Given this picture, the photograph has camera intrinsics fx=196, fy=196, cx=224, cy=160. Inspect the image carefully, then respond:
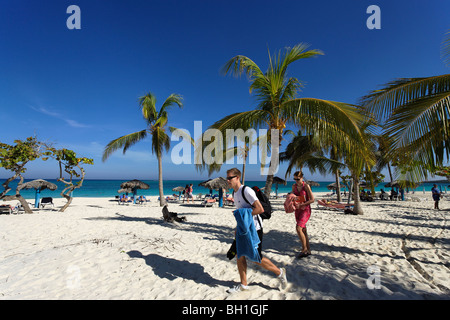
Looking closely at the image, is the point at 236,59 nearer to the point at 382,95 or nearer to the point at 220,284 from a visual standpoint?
the point at 382,95

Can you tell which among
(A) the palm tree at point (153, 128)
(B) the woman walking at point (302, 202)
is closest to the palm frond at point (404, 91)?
(B) the woman walking at point (302, 202)

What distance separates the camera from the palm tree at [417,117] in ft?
10.6

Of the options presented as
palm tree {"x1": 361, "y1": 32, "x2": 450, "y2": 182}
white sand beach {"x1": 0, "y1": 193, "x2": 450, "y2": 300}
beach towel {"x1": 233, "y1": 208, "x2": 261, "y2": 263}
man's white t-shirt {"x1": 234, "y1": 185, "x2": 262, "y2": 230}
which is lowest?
white sand beach {"x1": 0, "y1": 193, "x2": 450, "y2": 300}

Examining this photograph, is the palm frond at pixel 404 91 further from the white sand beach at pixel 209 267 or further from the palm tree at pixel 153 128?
the palm tree at pixel 153 128

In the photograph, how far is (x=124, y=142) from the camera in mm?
11891

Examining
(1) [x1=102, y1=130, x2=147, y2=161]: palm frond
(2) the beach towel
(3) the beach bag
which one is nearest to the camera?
(2) the beach towel

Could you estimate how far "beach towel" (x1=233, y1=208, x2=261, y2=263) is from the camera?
7.88 feet

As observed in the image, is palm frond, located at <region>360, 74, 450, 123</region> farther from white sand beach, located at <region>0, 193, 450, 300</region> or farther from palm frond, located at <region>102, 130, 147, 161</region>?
palm frond, located at <region>102, 130, 147, 161</region>

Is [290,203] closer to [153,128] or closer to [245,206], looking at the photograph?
[245,206]

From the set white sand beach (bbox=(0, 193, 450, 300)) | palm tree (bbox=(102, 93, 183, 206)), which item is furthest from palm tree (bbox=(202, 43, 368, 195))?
palm tree (bbox=(102, 93, 183, 206))

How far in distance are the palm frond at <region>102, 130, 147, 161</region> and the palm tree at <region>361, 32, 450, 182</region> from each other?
1178 centimetres

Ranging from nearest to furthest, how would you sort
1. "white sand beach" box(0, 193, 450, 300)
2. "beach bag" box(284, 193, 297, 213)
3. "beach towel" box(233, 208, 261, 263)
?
1. "beach towel" box(233, 208, 261, 263)
2. "white sand beach" box(0, 193, 450, 300)
3. "beach bag" box(284, 193, 297, 213)
